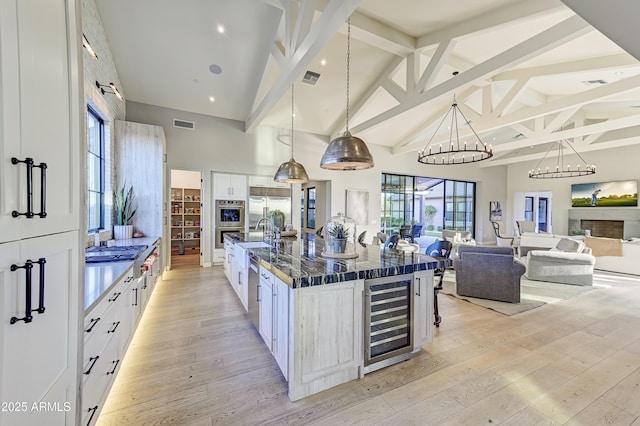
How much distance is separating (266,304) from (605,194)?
12466 mm

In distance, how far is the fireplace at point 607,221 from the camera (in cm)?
845

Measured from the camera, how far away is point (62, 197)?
1.10m

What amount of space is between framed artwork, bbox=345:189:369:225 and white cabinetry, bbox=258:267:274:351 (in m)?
5.97

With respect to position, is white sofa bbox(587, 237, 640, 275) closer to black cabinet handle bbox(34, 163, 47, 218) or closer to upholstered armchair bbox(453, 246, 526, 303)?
upholstered armchair bbox(453, 246, 526, 303)

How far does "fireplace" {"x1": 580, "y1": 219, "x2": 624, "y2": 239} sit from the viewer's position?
8.79 metres

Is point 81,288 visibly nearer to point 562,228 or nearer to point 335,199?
point 335,199

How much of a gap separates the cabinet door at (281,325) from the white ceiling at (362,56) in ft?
9.23

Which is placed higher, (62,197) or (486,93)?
(486,93)

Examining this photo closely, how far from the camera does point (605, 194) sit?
9039mm

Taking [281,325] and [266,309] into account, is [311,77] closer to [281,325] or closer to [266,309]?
[266,309]

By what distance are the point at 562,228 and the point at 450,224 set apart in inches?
158

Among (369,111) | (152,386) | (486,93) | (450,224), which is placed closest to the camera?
(152,386)

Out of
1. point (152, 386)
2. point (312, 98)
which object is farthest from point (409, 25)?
point (152, 386)

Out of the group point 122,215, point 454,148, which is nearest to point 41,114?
point 122,215
